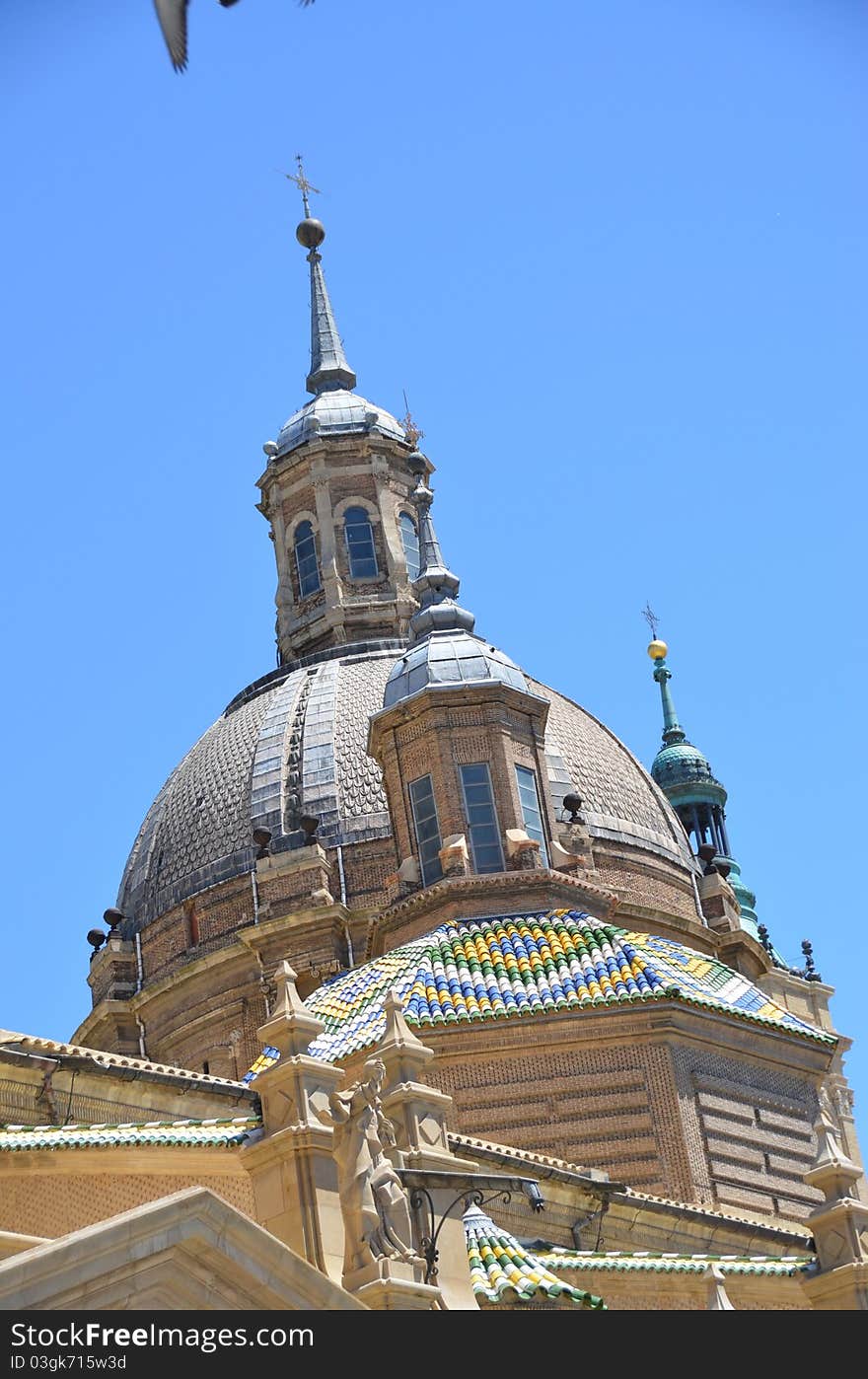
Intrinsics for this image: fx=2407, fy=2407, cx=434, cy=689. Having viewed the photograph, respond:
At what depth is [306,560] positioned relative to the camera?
179 feet

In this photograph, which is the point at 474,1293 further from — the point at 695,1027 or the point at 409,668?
the point at 409,668

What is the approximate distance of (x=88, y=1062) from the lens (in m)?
27.9

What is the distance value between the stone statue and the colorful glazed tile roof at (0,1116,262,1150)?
6.59 feet

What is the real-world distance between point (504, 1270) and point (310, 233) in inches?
1618

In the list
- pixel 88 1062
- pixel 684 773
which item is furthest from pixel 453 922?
pixel 684 773

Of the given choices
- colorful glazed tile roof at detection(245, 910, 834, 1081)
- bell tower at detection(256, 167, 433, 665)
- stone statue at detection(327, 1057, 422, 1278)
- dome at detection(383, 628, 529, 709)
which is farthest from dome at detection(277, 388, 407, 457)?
stone statue at detection(327, 1057, 422, 1278)

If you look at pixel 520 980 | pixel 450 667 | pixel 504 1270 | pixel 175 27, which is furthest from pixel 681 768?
pixel 175 27

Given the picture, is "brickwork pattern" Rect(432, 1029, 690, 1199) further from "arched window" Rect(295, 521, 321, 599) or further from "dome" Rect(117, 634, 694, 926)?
"arched window" Rect(295, 521, 321, 599)

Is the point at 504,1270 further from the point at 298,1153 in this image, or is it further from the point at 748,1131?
the point at 748,1131

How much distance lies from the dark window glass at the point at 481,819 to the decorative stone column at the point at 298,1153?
51.3 feet

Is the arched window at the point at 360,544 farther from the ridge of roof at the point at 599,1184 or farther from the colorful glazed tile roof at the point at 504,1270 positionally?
the colorful glazed tile roof at the point at 504,1270

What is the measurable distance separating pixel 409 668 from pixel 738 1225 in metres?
12.0

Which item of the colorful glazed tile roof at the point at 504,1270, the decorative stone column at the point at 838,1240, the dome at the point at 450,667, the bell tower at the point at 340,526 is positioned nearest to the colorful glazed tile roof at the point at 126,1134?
the colorful glazed tile roof at the point at 504,1270

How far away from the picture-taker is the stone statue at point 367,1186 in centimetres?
2006
